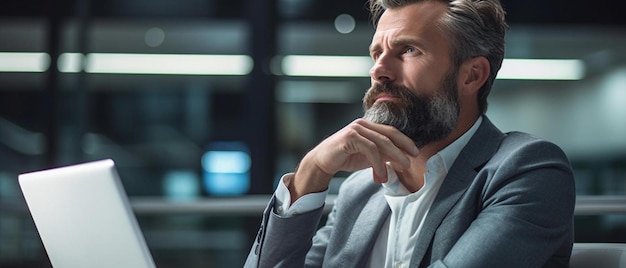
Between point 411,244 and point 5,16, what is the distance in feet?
11.4

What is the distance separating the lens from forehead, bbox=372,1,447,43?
1758 mm

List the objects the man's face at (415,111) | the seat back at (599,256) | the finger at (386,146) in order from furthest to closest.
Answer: the man's face at (415,111), the finger at (386,146), the seat back at (599,256)

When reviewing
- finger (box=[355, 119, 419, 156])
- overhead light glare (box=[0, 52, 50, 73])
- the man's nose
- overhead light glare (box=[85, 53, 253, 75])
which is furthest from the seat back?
overhead light glare (box=[0, 52, 50, 73])

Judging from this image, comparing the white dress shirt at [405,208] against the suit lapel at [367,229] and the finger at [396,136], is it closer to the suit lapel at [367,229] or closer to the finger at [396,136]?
the suit lapel at [367,229]

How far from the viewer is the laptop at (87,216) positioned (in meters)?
1.12

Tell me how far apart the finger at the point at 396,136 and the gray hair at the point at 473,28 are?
26 cm

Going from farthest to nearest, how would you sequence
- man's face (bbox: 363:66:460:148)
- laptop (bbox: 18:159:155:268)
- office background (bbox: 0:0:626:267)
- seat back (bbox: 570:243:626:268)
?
office background (bbox: 0:0:626:267) → man's face (bbox: 363:66:460:148) → seat back (bbox: 570:243:626:268) → laptop (bbox: 18:159:155:268)

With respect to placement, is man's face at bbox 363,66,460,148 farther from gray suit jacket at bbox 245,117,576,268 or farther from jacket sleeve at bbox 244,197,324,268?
jacket sleeve at bbox 244,197,324,268

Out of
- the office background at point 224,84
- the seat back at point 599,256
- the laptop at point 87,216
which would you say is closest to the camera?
the laptop at point 87,216

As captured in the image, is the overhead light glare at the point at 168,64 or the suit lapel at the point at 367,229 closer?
the suit lapel at the point at 367,229

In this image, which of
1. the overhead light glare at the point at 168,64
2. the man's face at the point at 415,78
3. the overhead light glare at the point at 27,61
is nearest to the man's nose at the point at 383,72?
the man's face at the point at 415,78

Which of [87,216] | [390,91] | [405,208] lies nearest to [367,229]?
[405,208]

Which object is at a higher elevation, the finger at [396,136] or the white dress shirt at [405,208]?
the finger at [396,136]

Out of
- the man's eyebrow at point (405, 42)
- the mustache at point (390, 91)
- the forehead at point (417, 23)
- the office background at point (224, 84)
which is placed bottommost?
the office background at point (224, 84)
